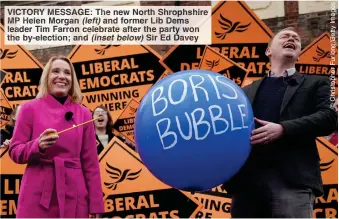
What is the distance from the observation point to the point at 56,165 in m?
2.32

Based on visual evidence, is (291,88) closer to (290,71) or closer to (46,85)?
(290,71)

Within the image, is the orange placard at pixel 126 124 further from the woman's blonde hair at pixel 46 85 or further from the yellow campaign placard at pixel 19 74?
the woman's blonde hair at pixel 46 85

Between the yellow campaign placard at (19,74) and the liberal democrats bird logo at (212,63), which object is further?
the yellow campaign placard at (19,74)

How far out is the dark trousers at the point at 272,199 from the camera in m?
2.04

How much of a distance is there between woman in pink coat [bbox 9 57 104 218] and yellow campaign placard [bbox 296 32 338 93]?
1.83 metres

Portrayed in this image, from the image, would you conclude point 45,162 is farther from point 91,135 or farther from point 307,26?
point 307,26

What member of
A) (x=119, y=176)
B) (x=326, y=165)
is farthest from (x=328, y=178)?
(x=119, y=176)

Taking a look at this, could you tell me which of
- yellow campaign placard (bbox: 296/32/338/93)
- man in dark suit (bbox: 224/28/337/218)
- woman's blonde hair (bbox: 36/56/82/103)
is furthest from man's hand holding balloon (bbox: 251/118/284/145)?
yellow campaign placard (bbox: 296/32/338/93)

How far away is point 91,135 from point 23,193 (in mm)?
395

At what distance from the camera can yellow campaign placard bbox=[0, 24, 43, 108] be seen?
3914mm

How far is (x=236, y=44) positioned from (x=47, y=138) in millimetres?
1942

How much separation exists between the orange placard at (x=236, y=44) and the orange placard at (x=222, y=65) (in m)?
0.03

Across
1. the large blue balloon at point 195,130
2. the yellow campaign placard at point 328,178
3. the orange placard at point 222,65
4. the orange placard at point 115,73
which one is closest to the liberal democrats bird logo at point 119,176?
the orange placard at point 115,73

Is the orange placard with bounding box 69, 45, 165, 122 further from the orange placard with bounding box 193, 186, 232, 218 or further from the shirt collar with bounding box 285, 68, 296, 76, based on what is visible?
the shirt collar with bounding box 285, 68, 296, 76
